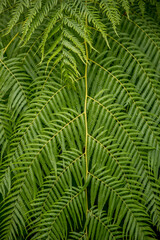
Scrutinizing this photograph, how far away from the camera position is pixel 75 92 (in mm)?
1232

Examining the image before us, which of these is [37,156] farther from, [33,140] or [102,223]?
[102,223]

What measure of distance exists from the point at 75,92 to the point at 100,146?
1.05 ft

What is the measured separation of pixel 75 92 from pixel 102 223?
26.2 inches

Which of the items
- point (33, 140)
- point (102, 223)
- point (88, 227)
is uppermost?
point (33, 140)

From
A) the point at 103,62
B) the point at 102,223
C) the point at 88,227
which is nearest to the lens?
the point at 102,223

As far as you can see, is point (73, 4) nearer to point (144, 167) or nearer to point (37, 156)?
point (37, 156)

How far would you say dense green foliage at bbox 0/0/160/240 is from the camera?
109 centimetres

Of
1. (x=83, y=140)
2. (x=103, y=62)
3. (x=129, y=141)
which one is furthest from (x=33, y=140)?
(x=103, y=62)

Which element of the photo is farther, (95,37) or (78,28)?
(95,37)

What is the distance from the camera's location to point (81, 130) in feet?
3.80

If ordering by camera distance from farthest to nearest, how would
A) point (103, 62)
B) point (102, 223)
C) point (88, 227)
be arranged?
point (103, 62), point (88, 227), point (102, 223)

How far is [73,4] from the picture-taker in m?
1.18

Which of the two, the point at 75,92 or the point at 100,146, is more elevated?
the point at 75,92

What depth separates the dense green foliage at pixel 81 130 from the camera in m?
1.09
